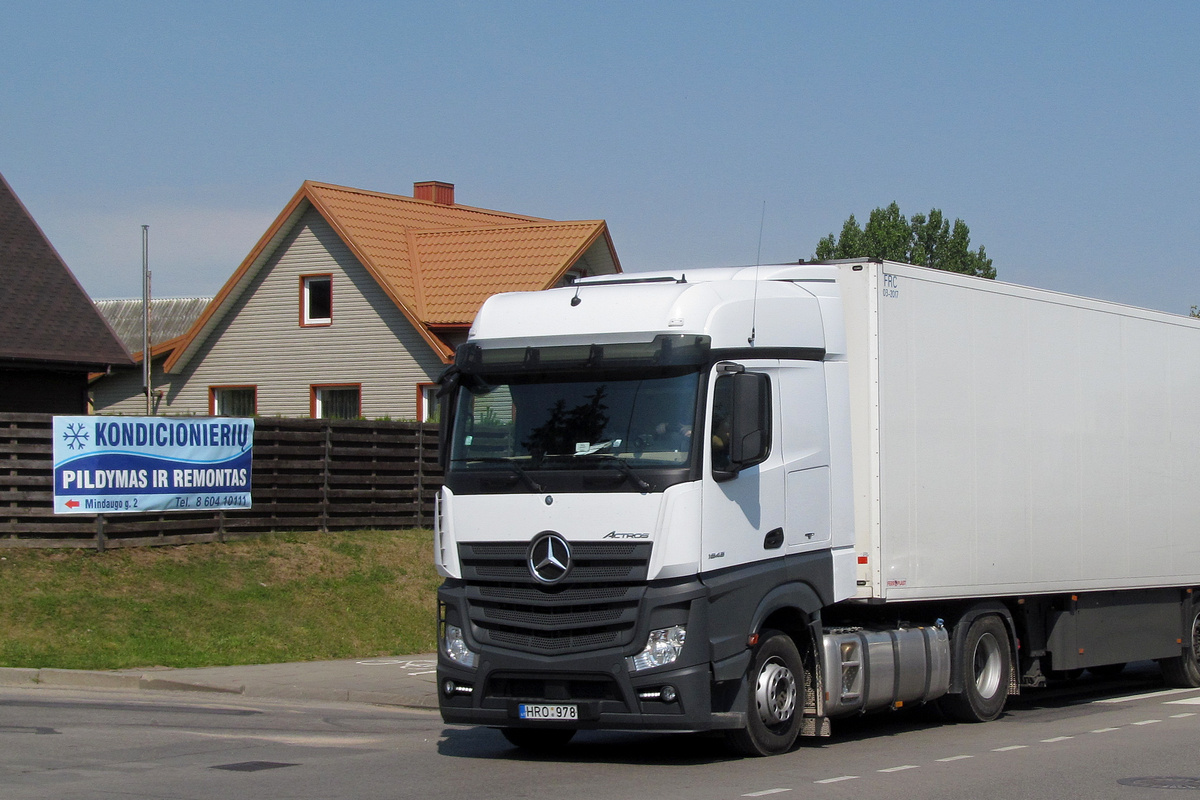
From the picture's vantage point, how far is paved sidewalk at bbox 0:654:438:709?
584 inches

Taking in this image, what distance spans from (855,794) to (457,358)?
13.8 feet

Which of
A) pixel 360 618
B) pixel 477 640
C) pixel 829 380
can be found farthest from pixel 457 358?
pixel 360 618

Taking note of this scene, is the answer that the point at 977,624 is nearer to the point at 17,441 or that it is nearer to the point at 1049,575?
the point at 1049,575

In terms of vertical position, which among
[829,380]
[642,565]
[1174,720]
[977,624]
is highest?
[829,380]

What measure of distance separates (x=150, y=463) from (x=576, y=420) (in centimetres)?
1101

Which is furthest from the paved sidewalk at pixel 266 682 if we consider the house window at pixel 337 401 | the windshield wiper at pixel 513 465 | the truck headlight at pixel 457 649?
the house window at pixel 337 401

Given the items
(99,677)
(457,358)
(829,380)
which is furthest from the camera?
(99,677)

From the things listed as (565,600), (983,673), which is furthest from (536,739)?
(983,673)

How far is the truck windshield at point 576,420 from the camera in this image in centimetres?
1004

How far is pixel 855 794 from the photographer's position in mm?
9109

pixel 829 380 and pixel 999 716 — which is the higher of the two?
pixel 829 380

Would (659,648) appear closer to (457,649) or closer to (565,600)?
(565,600)

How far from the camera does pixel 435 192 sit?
130ft

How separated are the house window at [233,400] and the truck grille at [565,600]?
86.1 ft
